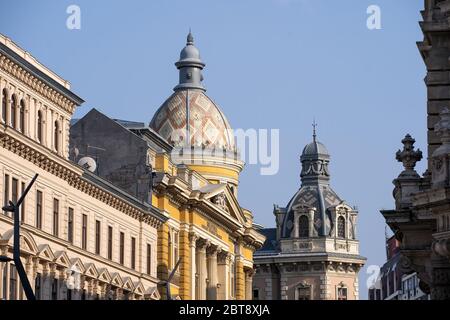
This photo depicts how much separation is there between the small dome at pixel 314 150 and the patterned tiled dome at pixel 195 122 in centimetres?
5449

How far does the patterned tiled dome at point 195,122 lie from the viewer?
12850cm

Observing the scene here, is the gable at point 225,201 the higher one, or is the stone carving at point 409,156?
the gable at point 225,201

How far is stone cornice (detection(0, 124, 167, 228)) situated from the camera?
67375 mm

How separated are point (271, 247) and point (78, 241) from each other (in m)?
99.0

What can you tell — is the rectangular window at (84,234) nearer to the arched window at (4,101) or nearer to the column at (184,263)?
the arched window at (4,101)

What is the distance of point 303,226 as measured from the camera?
176 meters

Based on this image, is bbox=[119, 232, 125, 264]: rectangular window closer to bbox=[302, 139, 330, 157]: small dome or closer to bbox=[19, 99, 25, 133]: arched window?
Answer: bbox=[19, 99, 25, 133]: arched window

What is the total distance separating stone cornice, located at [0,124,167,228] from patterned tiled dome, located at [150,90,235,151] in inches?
1402

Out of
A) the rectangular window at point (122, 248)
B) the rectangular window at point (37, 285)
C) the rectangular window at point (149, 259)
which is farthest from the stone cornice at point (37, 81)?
the rectangular window at point (149, 259)

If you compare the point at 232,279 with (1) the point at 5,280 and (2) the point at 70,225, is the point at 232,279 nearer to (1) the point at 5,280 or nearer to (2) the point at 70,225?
(2) the point at 70,225

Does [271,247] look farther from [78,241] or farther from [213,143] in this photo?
[78,241]

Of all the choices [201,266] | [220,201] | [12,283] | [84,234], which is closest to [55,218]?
[84,234]
